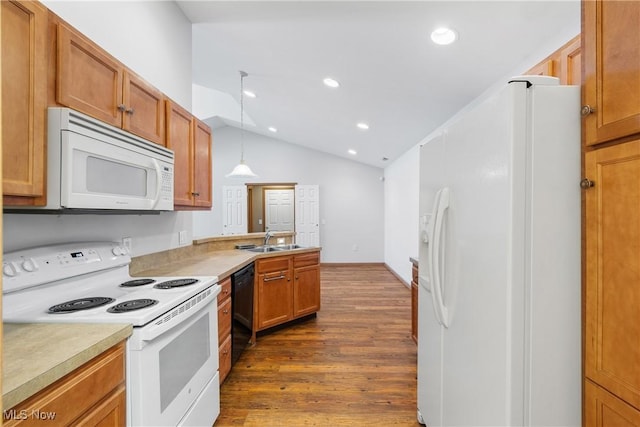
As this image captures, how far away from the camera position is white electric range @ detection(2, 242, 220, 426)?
1.16m

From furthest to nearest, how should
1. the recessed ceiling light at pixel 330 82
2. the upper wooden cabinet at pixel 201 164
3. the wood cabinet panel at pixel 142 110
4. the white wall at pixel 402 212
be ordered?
the white wall at pixel 402 212 < the recessed ceiling light at pixel 330 82 < the upper wooden cabinet at pixel 201 164 < the wood cabinet panel at pixel 142 110

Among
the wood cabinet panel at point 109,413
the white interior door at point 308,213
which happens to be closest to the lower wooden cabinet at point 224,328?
the wood cabinet panel at point 109,413

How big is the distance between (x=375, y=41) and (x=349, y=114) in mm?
1815

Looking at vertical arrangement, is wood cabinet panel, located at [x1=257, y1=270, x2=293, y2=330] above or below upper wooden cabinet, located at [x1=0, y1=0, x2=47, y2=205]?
below

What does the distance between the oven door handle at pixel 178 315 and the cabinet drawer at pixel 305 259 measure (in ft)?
5.34

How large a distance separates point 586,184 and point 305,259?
2.79 metres

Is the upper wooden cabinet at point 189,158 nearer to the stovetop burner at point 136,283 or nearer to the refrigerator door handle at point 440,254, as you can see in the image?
the stovetop burner at point 136,283

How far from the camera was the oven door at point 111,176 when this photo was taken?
1.18 metres

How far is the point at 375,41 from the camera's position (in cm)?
234

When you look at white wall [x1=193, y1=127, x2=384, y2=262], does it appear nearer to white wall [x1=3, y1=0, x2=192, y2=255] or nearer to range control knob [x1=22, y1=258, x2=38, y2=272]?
white wall [x1=3, y1=0, x2=192, y2=255]

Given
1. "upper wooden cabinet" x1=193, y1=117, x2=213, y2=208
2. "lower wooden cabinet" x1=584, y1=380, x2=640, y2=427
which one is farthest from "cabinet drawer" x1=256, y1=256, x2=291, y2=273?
"lower wooden cabinet" x1=584, y1=380, x2=640, y2=427

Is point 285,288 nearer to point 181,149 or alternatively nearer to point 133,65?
point 181,149

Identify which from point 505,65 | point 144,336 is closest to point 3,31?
point 144,336

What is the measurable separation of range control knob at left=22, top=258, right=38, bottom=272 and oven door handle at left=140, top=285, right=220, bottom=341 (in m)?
0.61
